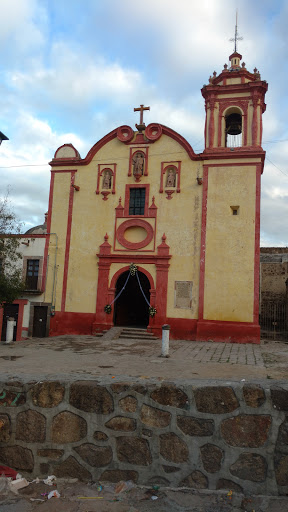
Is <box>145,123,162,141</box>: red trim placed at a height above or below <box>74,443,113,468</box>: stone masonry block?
above

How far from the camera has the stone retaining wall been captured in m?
4.00

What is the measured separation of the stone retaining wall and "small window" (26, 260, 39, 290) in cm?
1350

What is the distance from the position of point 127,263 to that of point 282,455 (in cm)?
1321

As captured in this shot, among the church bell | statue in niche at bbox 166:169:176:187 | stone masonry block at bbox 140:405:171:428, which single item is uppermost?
the church bell

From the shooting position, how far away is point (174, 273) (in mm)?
16234

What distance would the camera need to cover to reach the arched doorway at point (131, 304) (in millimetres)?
18578

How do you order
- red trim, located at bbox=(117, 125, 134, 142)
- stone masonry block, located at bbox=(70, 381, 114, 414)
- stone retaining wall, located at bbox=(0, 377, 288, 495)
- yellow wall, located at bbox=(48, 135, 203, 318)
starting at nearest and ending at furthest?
stone retaining wall, located at bbox=(0, 377, 288, 495) < stone masonry block, located at bbox=(70, 381, 114, 414) < yellow wall, located at bbox=(48, 135, 203, 318) < red trim, located at bbox=(117, 125, 134, 142)

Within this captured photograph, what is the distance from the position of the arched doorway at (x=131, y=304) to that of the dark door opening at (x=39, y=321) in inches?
130

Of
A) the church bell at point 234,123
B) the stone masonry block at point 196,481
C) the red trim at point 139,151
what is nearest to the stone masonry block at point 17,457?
the stone masonry block at point 196,481

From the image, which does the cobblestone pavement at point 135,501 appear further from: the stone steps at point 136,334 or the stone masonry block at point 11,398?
the stone steps at point 136,334

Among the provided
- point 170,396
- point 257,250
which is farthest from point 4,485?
point 257,250

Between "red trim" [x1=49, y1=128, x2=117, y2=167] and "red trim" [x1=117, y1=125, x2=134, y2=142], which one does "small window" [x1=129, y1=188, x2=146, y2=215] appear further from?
"red trim" [x1=49, y1=128, x2=117, y2=167]

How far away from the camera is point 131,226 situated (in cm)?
1703

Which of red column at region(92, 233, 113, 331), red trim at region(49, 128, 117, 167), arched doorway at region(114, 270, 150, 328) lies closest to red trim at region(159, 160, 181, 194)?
red trim at region(49, 128, 117, 167)
